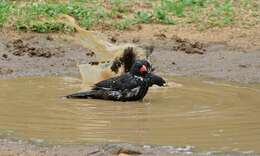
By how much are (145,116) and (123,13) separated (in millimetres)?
6355

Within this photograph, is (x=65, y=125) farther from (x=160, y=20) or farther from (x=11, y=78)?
(x=160, y=20)

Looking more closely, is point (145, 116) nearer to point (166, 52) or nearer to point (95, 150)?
point (95, 150)

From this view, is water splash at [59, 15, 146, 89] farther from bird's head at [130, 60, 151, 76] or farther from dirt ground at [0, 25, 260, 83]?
bird's head at [130, 60, 151, 76]

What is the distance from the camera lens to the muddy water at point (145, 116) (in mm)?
8555

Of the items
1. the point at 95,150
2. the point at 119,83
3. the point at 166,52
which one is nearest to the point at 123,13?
the point at 166,52

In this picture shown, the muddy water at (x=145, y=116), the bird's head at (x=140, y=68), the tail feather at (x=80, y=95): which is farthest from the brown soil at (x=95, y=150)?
the bird's head at (x=140, y=68)

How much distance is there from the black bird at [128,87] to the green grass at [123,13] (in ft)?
13.4

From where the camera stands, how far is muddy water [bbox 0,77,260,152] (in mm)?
8555

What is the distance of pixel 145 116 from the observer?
31.8ft

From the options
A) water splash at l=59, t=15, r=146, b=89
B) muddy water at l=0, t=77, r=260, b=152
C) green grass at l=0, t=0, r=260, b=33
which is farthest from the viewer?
green grass at l=0, t=0, r=260, b=33

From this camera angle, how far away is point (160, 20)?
1552cm

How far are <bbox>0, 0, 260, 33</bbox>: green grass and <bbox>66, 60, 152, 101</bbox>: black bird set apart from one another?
408cm

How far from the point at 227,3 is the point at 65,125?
26.5 ft

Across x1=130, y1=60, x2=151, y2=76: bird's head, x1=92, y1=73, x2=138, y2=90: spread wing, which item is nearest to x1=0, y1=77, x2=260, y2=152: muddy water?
x1=92, y1=73, x2=138, y2=90: spread wing
